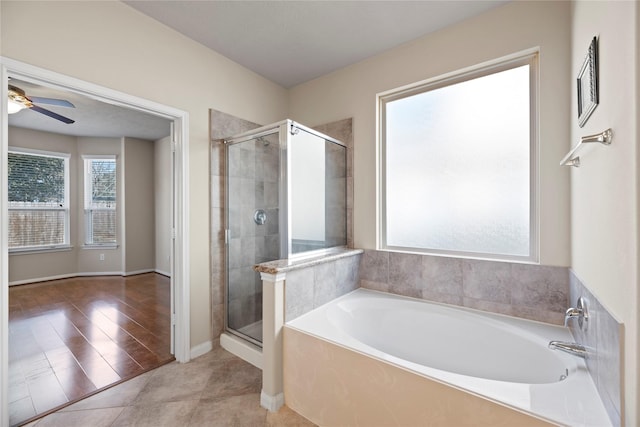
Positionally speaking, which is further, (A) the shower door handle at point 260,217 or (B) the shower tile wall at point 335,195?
(B) the shower tile wall at point 335,195

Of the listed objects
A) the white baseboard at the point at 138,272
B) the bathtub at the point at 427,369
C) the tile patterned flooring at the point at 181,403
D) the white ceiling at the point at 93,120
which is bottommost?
the tile patterned flooring at the point at 181,403

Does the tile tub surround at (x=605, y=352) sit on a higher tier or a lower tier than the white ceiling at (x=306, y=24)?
lower

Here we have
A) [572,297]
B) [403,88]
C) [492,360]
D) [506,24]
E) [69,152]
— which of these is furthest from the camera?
[69,152]

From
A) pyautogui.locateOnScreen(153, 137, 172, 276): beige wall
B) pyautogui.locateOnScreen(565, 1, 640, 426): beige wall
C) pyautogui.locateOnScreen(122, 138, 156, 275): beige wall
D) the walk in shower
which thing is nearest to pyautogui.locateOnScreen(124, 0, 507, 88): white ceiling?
the walk in shower

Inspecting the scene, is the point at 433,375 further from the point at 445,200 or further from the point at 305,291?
the point at 445,200

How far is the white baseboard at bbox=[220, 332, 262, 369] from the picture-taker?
214cm

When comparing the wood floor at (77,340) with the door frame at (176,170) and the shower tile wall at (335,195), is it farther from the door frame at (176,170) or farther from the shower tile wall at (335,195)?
the shower tile wall at (335,195)

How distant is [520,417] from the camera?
3.14 ft

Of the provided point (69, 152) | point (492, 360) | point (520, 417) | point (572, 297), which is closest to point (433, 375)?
point (520, 417)

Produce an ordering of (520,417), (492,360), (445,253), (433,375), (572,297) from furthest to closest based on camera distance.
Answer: (445,253), (492,360), (572,297), (433,375), (520,417)

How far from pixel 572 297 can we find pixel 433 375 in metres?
1.06

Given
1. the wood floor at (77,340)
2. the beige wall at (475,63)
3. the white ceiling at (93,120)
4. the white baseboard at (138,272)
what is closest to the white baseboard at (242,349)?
the wood floor at (77,340)

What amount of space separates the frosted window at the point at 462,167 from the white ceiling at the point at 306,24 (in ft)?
1.60

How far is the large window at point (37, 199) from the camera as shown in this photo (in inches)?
171
